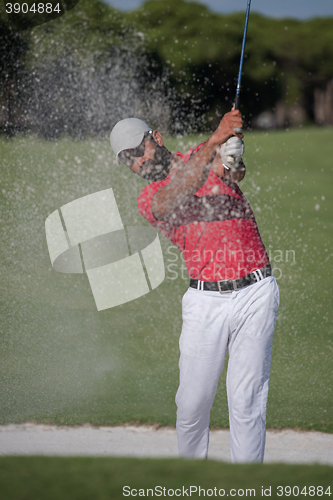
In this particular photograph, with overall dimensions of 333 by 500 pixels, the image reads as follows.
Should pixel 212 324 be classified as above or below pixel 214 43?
below

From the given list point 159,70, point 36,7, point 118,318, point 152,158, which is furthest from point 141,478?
point 159,70

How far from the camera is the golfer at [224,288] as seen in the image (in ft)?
9.03

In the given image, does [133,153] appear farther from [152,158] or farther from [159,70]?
[159,70]

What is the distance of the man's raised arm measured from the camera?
267 cm

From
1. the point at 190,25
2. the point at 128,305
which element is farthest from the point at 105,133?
the point at 190,25

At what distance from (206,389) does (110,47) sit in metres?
16.4

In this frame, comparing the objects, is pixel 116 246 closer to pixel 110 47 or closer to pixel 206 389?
pixel 206 389

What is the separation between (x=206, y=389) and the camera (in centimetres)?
289

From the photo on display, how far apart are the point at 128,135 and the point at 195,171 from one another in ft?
1.63

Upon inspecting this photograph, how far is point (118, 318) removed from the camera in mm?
7305

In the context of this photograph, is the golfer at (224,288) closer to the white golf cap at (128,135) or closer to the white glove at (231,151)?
the white glove at (231,151)

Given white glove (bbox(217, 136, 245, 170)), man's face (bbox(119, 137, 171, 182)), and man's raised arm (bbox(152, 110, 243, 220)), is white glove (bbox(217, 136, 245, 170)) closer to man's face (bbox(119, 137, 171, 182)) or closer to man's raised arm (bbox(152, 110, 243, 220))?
Answer: man's raised arm (bbox(152, 110, 243, 220))

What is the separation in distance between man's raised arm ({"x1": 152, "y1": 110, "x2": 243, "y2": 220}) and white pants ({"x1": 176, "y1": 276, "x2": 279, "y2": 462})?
46cm

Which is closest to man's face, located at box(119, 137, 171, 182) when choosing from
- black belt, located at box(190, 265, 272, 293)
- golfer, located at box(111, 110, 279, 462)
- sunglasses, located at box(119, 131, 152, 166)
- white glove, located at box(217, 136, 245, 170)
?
sunglasses, located at box(119, 131, 152, 166)
